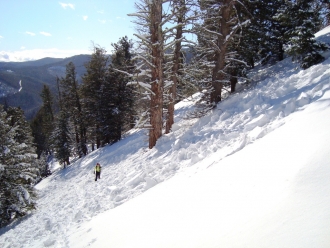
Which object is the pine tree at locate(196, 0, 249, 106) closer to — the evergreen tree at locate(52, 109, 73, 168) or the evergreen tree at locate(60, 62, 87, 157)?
the evergreen tree at locate(60, 62, 87, 157)

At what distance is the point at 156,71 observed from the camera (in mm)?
8789

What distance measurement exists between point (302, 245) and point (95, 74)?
23.7 meters

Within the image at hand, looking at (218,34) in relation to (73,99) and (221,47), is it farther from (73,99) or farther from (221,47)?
(73,99)

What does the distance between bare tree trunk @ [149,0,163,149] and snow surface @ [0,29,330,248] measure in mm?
1814

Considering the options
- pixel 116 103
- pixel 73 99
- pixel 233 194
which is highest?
pixel 73 99

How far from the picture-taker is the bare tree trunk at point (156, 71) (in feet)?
27.0

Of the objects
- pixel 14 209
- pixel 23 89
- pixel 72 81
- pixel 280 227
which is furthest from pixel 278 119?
pixel 23 89

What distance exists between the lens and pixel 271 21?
13266 mm

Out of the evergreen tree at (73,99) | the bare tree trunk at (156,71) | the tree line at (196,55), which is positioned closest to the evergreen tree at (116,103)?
the tree line at (196,55)

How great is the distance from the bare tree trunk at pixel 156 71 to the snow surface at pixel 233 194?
1814mm

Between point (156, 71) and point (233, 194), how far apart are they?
6644 millimetres

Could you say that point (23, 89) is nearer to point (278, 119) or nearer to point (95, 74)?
point (95, 74)

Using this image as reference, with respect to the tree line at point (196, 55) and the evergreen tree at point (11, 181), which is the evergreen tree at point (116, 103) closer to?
the tree line at point (196, 55)

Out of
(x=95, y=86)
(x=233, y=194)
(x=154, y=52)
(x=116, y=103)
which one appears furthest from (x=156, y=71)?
(x=95, y=86)
